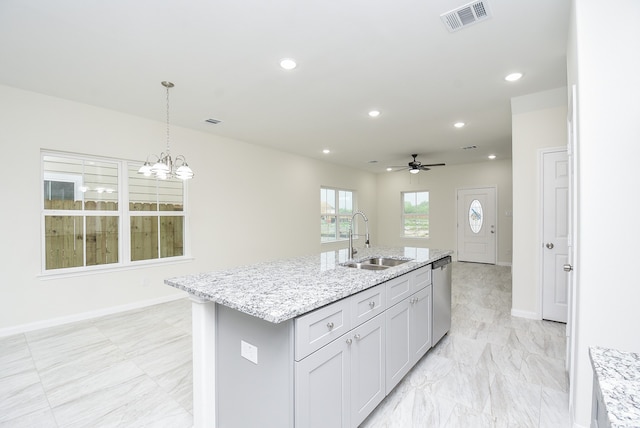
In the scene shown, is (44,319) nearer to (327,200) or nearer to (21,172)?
(21,172)

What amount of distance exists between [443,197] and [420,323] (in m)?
6.41

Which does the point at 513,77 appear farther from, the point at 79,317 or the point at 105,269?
the point at 79,317

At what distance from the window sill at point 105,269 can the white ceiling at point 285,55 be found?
207 cm

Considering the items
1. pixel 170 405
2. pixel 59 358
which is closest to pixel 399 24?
pixel 170 405

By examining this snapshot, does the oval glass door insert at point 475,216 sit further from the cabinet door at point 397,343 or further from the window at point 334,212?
the cabinet door at point 397,343

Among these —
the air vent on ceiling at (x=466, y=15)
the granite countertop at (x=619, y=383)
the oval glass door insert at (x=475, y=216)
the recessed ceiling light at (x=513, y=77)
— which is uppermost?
the air vent on ceiling at (x=466, y=15)

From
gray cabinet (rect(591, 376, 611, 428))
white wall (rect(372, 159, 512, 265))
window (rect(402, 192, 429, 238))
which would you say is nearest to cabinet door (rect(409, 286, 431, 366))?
gray cabinet (rect(591, 376, 611, 428))

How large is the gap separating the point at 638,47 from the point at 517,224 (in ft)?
8.31

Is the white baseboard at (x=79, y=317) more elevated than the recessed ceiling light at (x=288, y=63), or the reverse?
the recessed ceiling light at (x=288, y=63)

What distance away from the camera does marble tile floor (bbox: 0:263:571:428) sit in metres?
1.91

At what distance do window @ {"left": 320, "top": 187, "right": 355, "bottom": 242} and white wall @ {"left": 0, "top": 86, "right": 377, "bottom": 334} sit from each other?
38.2 inches

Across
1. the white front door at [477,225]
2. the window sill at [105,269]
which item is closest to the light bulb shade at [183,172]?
the window sill at [105,269]

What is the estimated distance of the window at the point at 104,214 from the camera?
11.8ft

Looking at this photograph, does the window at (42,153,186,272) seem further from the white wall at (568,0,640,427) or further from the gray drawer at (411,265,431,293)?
the white wall at (568,0,640,427)
